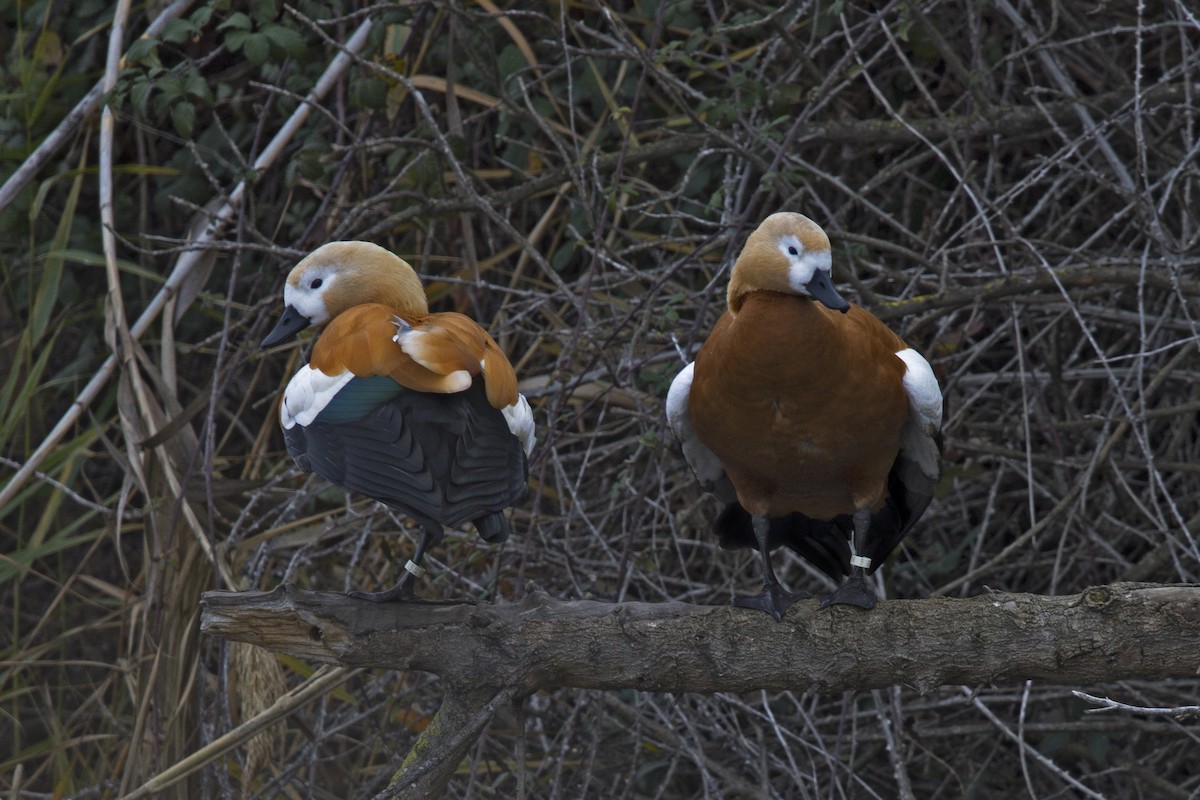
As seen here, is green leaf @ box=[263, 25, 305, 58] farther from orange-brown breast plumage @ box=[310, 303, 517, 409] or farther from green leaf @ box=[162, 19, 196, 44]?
orange-brown breast plumage @ box=[310, 303, 517, 409]

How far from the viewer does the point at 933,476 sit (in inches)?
93.9

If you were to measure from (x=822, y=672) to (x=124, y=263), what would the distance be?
2573 mm

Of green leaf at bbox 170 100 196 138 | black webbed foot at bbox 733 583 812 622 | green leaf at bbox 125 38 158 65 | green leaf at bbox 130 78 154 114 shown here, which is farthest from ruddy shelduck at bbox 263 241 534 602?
green leaf at bbox 125 38 158 65

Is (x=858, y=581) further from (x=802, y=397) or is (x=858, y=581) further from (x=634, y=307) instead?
(x=634, y=307)

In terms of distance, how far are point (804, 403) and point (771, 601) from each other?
34 cm

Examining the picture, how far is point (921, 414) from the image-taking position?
230cm

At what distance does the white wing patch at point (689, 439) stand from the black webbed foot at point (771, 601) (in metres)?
0.32

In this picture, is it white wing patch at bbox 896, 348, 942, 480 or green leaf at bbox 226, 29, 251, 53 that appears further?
green leaf at bbox 226, 29, 251, 53

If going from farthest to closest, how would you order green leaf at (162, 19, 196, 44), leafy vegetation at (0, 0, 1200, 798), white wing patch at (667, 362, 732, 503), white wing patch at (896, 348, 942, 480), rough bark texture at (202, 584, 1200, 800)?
green leaf at (162, 19, 196, 44), leafy vegetation at (0, 0, 1200, 798), white wing patch at (667, 362, 732, 503), white wing patch at (896, 348, 942, 480), rough bark texture at (202, 584, 1200, 800)

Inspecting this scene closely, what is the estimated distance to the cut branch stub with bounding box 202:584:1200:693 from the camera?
1.96 m

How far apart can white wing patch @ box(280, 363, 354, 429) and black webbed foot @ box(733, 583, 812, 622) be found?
2.53 ft


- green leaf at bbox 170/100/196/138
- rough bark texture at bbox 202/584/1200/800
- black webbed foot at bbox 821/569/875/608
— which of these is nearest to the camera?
rough bark texture at bbox 202/584/1200/800

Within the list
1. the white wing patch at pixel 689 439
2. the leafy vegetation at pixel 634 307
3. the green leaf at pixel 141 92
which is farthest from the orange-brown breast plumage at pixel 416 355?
the green leaf at pixel 141 92

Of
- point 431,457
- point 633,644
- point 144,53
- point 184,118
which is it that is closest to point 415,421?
point 431,457
